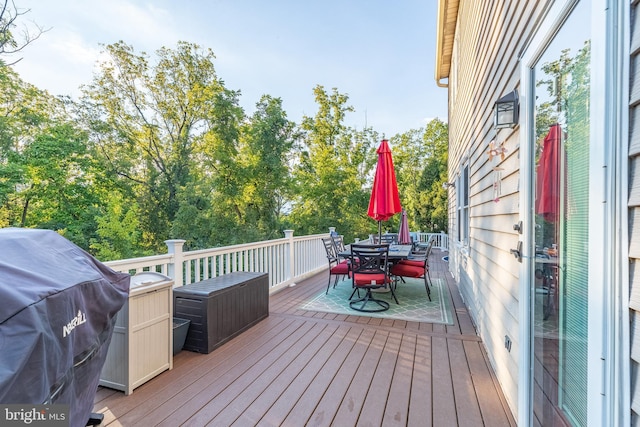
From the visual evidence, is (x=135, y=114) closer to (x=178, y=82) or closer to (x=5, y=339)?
(x=178, y=82)

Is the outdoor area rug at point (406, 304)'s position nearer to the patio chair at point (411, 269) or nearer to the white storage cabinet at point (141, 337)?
the patio chair at point (411, 269)

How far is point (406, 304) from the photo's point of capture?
474 cm

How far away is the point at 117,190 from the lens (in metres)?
15.2

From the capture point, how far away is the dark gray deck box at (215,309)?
2996 mm

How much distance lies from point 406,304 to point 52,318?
174 inches

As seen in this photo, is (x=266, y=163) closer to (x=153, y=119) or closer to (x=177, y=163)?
(x=177, y=163)

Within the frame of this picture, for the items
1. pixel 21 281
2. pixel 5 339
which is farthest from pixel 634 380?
pixel 21 281

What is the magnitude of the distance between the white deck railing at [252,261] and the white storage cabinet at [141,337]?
359 millimetres

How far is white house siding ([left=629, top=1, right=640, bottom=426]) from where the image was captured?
0.87m

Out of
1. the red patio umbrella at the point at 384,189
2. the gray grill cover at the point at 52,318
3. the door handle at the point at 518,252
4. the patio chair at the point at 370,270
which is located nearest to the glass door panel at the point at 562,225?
the door handle at the point at 518,252

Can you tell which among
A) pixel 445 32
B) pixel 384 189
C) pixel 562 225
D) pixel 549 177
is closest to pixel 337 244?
pixel 384 189

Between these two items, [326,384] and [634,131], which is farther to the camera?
[326,384]

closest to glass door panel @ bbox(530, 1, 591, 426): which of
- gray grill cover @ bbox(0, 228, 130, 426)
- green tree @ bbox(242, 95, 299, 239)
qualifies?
gray grill cover @ bbox(0, 228, 130, 426)

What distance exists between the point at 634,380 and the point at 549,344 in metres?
0.80
